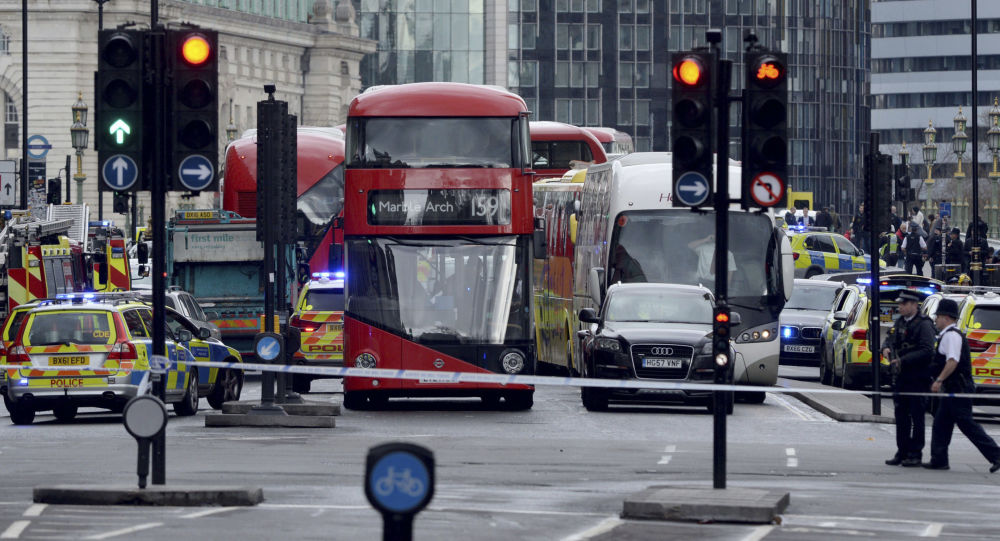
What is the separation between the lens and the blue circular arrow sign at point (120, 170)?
1558 centimetres

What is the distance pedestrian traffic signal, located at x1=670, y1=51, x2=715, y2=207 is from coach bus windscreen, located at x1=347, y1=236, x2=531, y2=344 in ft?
35.4

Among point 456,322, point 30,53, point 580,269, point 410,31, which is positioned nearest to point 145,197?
point 30,53

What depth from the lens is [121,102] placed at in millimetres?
15672

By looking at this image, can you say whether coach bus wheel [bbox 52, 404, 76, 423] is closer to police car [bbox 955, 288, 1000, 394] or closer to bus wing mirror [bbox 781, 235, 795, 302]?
bus wing mirror [bbox 781, 235, 795, 302]

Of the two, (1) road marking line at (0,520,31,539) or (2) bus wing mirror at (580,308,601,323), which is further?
(2) bus wing mirror at (580,308,601,323)

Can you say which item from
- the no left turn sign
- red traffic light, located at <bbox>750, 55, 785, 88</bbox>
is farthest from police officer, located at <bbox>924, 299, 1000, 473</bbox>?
red traffic light, located at <bbox>750, 55, 785, 88</bbox>

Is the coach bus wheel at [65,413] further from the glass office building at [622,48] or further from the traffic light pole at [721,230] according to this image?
the glass office building at [622,48]

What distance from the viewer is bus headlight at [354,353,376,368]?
2639 cm

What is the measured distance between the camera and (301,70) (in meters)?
169

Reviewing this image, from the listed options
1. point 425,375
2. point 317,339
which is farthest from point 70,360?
point 317,339

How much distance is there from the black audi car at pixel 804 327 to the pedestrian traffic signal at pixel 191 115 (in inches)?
974

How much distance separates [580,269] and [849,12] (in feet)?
382

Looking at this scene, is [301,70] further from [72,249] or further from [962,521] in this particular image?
[962,521]

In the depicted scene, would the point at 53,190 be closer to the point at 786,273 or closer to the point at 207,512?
the point at 786,273
